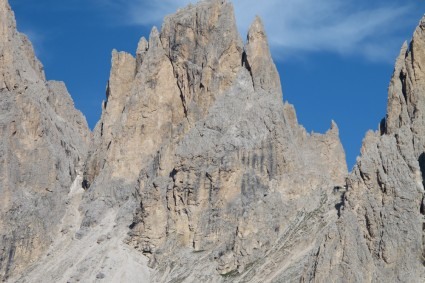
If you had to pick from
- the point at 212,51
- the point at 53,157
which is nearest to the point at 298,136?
the point at 212,51

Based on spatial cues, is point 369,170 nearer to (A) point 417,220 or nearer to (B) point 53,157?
(A) point 417,220

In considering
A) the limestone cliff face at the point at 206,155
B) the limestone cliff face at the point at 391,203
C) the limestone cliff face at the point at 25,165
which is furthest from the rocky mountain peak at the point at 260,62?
the limestone cliff face at the point at 25,165

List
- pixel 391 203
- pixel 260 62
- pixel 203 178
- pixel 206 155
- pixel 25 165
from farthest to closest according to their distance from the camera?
pixel 25 165, pixel 260 62, pixel 206 155, pixel 203 178, pixel 391 203

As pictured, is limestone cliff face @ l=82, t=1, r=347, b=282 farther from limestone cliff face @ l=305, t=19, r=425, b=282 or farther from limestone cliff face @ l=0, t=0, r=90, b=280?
limestone cliff face @ l=305, t=19, r=425, b=282

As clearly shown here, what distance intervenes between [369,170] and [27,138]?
68213 millimetres

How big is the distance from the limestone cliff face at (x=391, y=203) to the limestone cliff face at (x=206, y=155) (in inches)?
505

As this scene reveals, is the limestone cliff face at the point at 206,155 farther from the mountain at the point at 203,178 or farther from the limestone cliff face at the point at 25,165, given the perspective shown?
the limestone cliff face at the point at 25,165

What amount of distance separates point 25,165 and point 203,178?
35028mm

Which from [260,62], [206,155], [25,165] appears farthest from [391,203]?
[25,165]

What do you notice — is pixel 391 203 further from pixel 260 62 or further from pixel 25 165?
pixel 25 165

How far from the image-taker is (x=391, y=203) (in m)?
131

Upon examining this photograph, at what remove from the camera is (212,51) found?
17562 centimetres

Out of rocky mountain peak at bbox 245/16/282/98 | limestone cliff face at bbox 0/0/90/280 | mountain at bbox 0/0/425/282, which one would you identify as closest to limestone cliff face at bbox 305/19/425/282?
mountain at bbox 0/0/425/282

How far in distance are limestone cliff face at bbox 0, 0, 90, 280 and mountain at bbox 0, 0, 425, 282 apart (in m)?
0.23
